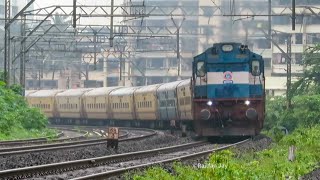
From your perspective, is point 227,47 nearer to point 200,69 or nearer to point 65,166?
point 200,69

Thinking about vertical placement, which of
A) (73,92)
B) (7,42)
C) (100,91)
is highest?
(7,42)

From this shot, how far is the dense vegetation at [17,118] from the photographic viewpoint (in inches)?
1363

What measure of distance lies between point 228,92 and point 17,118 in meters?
13.0

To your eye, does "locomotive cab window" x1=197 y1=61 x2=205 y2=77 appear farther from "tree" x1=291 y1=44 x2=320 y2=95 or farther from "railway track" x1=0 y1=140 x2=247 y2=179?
"tree" x1=291 y1=44 x2=320 y2=95

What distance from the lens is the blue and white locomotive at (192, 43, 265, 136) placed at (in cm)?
2825

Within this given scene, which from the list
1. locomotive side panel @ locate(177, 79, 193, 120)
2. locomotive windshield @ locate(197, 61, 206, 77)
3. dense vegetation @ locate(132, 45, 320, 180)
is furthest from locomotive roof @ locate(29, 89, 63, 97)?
locomotive windshield @ locate(197, 61, 206, 77)

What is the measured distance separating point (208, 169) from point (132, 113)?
117ft

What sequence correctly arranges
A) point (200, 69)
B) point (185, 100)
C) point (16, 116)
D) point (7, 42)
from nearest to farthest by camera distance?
point (200, 69)
point (185, 100)
point (16, 116)
point (7, 42)

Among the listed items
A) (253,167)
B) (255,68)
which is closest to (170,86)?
(255,68)

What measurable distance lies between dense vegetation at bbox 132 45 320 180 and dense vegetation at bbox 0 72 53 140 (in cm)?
1166

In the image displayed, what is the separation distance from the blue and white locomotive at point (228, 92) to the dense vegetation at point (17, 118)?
8.84 meters

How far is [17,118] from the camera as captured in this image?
124ft

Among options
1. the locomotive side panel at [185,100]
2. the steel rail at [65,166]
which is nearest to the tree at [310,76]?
the locomotive side panel at [185,100]

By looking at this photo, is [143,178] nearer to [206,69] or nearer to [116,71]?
[206,69]
